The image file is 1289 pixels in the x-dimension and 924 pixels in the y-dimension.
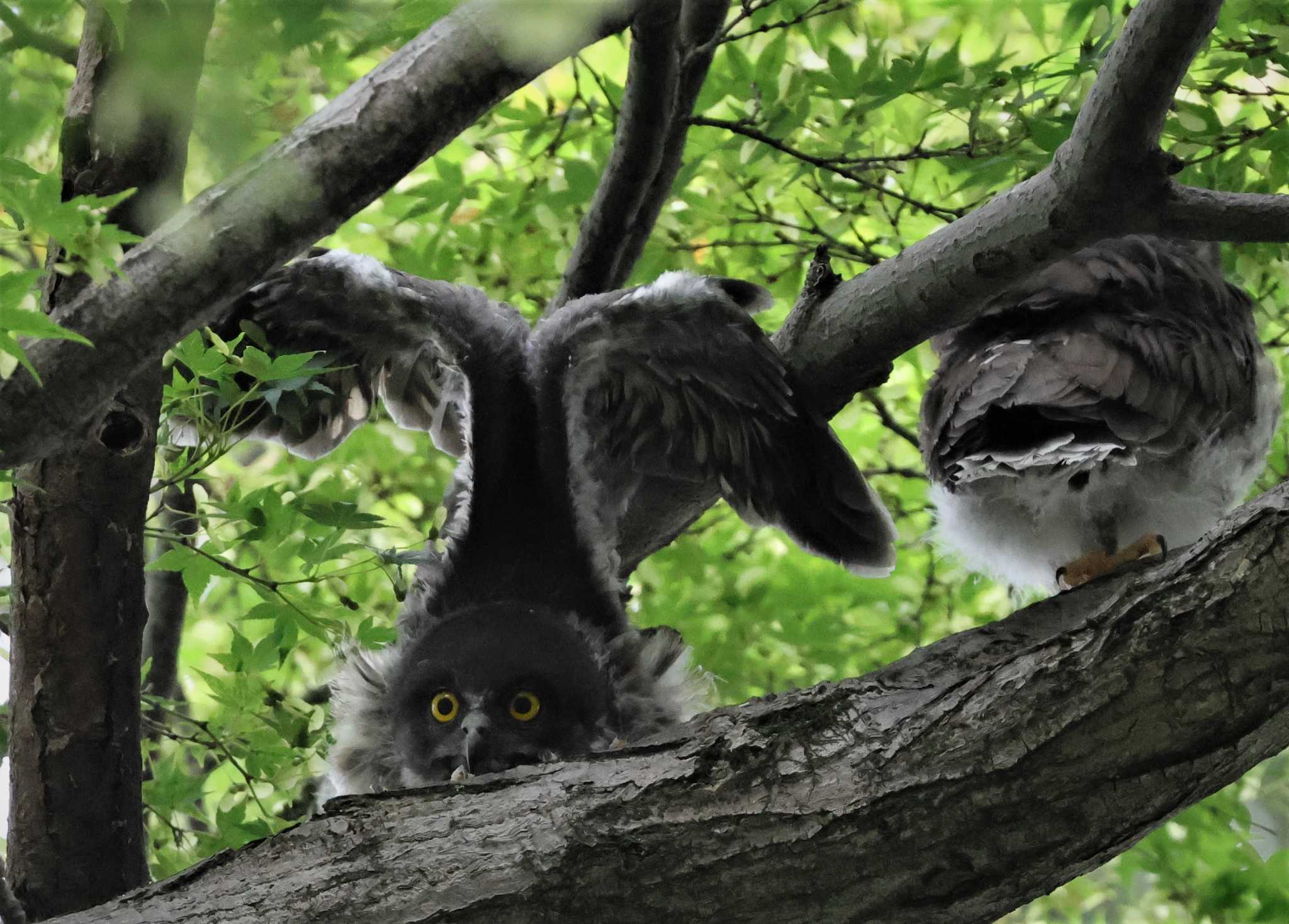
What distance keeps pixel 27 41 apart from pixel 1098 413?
244 centimetres

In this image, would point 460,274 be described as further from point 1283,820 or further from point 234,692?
point 1283,820

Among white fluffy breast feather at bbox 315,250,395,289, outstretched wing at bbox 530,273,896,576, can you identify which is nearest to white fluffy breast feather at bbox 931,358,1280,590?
outstretched wing at bbox 530,273,896,576

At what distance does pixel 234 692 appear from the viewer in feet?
11.7

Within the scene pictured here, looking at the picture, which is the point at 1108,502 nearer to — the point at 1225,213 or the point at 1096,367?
the point at 1096,367

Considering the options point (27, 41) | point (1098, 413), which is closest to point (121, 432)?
point (27, 41)

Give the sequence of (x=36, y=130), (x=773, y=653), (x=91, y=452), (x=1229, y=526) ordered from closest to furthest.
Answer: (x=1229, y=526) < (x=36, y=130) < (x=91, y=452) < (x=773, y=653)

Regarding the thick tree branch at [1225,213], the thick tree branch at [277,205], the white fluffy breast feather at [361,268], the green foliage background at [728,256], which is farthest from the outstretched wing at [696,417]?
the thick tree branch at [1225,213]

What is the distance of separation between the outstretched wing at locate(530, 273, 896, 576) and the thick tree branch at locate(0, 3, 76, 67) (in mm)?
1275

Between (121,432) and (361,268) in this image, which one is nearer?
(121,432)

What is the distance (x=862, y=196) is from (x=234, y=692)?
2.63m

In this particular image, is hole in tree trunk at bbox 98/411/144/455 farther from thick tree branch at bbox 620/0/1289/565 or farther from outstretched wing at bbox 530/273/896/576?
thick tree branch at bbox 620/0/1289/565

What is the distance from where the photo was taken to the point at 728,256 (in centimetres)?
484

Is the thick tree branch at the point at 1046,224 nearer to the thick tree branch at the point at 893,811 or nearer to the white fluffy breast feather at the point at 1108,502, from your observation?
the white fluffy breast feather at the point at 1108,502

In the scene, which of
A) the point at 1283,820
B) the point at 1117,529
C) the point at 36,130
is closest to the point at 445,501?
the point at 36,130
